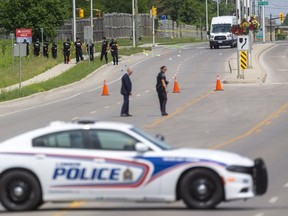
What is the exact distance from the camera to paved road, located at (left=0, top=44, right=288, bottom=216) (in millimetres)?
15633

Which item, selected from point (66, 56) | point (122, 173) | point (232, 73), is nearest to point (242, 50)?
point (232, 73)

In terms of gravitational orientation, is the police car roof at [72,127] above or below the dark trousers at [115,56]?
above

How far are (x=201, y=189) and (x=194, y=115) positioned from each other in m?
20.2

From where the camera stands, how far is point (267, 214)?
573 inches

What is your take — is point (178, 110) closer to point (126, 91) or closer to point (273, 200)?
point (126, 91)

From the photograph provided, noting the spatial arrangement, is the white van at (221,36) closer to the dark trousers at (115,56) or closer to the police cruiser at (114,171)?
the dark trousers at (115,56)

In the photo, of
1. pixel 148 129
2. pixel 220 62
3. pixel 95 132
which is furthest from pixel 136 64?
pixel 95 132

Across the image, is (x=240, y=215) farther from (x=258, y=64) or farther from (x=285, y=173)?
(x=258, y=64)

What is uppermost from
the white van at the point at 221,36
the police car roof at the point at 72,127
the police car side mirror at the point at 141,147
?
the white van at the point at 221,36

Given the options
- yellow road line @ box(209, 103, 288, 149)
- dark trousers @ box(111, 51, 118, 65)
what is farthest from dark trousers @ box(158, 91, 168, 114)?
dark trousers @ box(111, 51, 118, 65)

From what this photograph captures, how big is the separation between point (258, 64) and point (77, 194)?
49.8m

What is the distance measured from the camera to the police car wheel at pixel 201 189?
48.2ft

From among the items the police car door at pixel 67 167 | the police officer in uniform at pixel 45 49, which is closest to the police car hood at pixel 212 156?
the police car door at pixel 67 167

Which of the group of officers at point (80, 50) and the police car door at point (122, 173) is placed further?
the group of officers at point (80, 50)
